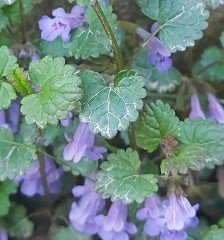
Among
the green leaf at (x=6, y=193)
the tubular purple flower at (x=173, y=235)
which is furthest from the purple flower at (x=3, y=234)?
the tubular purple flower at (x=173, y=235)

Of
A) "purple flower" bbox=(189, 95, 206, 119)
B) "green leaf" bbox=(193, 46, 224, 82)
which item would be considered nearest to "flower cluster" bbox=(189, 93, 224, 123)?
"purple flower" bbox=(189, 95, 206, 119)

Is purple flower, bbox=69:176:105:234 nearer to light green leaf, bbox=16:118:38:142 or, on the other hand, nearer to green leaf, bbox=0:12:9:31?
light green leaf, bbox=16:118:38:142

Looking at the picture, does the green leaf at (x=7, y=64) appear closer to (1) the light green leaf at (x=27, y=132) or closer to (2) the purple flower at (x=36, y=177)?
(1) the light green leaf at (x=27, y=132)

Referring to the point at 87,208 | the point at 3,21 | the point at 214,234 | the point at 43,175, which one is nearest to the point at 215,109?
the point at 214,234

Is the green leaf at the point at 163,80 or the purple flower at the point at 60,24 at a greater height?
the purple flower at the point at 60,24

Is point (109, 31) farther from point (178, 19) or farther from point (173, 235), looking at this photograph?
point (173, 235)

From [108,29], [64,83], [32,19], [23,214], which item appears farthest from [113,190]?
[32,19]
